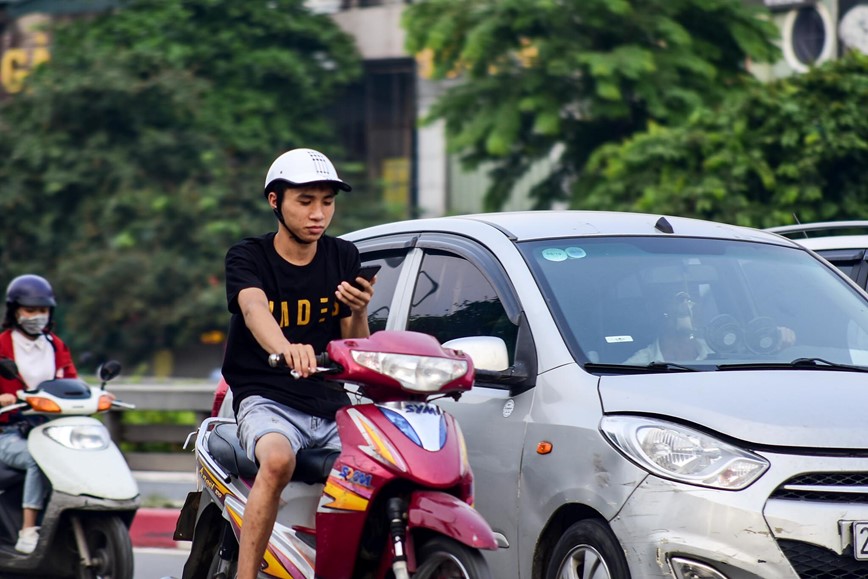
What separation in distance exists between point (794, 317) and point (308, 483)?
191cm

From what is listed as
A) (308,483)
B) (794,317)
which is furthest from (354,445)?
(794,317)

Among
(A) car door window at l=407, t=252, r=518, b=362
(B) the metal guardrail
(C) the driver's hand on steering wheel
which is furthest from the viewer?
(B) the metal guardrail

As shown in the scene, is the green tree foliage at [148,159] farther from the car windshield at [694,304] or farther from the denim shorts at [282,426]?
the denim shorts at [282,426]

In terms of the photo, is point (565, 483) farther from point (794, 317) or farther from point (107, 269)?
point (107, 269)

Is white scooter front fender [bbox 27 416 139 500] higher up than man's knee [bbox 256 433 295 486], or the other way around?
man's knee [bbox 256 433 295 486]

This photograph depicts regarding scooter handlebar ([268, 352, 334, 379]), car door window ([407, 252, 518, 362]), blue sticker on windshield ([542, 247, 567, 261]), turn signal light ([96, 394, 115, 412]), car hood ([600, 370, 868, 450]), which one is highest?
blue sticker on windshield ([542, 247, 567, 261])

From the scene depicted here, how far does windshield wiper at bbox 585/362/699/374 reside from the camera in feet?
15.8

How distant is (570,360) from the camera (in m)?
4.88

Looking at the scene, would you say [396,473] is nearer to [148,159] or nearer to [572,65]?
[572,65]

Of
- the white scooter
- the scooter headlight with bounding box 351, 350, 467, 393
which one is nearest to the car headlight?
the scooter headlight with bounding box 351, 350, 467, 393

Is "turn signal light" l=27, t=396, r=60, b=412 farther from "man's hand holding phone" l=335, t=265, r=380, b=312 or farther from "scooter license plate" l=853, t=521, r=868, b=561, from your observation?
"scooter license plate" l=853, t=521, r=868, b=561

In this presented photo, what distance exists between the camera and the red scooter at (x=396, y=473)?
164 inches

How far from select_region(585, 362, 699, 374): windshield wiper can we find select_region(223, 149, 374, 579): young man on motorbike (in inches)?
31.3

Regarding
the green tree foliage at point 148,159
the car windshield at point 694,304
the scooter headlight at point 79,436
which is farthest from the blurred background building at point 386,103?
the car windshield at point 694,304
